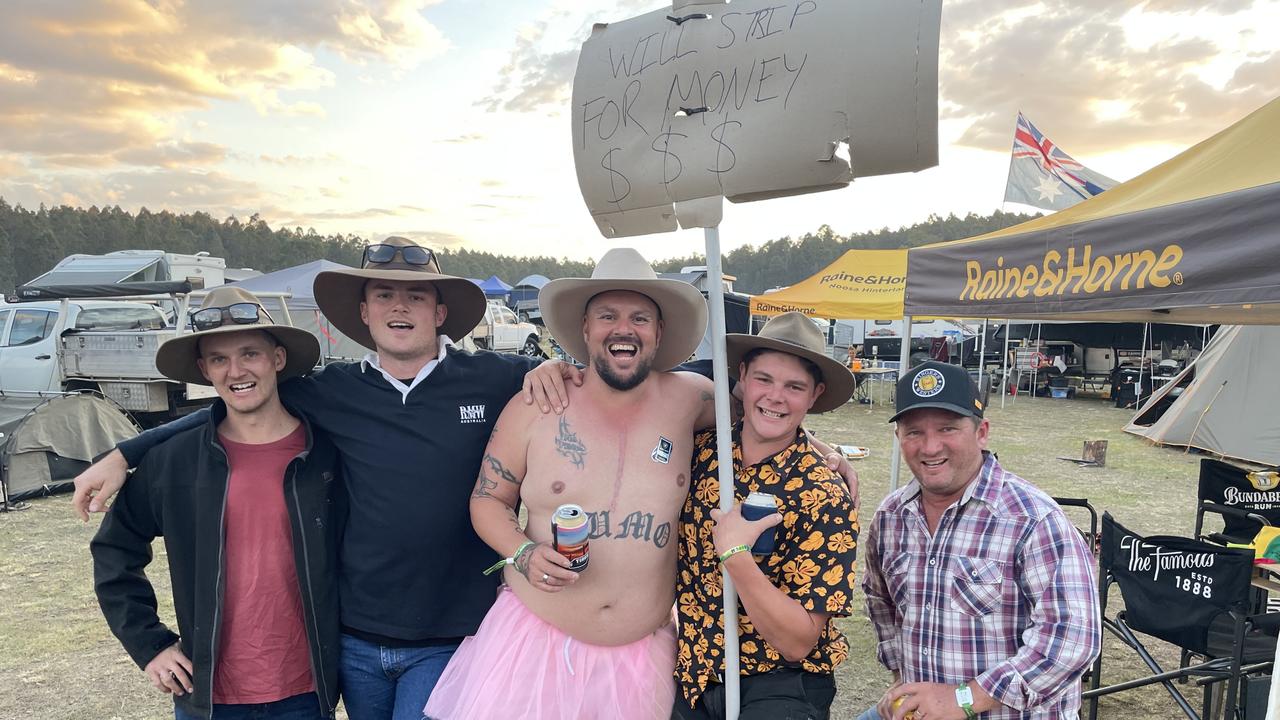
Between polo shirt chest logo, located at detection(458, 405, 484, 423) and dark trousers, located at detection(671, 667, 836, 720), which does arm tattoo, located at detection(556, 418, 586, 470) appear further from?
dark trousers, located at detection(671, 667, 836, 720)

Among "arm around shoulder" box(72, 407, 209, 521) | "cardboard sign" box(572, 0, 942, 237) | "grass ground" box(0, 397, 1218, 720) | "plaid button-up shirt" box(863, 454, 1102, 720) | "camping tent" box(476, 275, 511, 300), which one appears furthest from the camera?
"camping tent" box(476, 275, 511, 300)

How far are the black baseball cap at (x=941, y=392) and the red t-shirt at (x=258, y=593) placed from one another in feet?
6.92

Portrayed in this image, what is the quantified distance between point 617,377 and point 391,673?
1346 millimetres

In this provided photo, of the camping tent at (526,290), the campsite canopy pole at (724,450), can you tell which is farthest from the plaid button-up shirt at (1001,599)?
the camping tent at (526,290)

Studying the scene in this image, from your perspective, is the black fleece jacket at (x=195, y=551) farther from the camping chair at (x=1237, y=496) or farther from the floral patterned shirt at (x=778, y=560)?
the camping chair at (x=1237, y=496)

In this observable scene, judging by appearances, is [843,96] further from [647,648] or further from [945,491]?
[647,648]

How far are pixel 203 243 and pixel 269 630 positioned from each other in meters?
81.9

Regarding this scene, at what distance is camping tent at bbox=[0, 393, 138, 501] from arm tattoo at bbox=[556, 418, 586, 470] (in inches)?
343

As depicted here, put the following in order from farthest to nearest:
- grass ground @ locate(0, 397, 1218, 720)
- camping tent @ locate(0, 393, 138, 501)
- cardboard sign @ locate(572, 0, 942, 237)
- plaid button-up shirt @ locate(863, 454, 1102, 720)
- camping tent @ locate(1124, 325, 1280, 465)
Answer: camping tent @ locate(1124, 325, 1280, 465)
camping tent @ locate(0, 393, 138, 501)
grass ground @ locate(0, 397, 1218, 720)
plaid button-up shirt @ locate(863, 454, 1102, 720)
cardboard sign @ locate(572, 0, 942, 237)

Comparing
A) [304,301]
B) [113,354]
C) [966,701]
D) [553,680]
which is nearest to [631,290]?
[553,680]

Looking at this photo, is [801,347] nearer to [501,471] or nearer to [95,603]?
[501,471]

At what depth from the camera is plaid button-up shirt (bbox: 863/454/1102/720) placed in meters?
2.02

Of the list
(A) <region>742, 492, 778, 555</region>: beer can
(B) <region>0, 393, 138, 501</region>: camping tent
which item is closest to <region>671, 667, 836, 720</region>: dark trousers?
(A) <region>742, 492, 778, 555</region>: beer can

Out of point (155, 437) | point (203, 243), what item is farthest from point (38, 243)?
point (155, 437)
